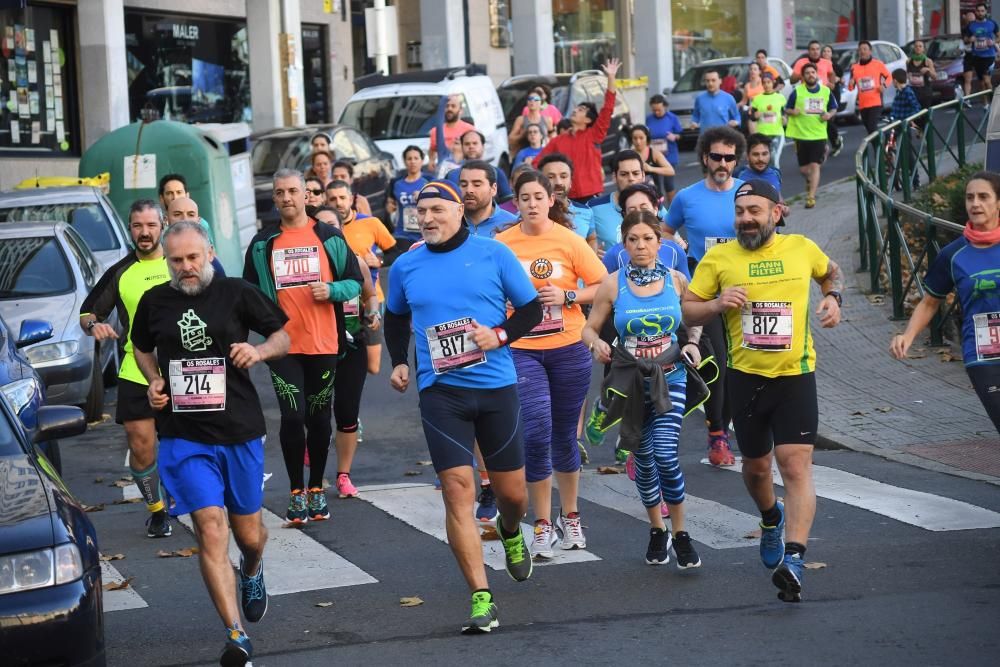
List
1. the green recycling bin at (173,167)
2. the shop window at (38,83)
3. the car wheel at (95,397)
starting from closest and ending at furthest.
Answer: the car wheel at (95,397) < the green recycling bin at (173,167) < the shop window at (38,83)

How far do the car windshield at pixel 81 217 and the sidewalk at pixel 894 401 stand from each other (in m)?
6.41

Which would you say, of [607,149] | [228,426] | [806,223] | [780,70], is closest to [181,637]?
[228,426]

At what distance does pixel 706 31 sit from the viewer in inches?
2057

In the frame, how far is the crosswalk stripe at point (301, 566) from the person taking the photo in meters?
8.17

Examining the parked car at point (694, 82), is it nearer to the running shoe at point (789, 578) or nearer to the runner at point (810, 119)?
the runner at point (810, 119)

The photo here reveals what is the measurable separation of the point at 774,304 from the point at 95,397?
6.96m

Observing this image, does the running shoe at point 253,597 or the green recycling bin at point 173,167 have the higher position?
the green recycling bin at point 173,167

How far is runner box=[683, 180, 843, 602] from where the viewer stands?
754 cm

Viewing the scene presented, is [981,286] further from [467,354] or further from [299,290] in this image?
[299,290]

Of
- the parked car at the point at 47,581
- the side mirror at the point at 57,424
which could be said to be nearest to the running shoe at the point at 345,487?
the side mirror at the point at 57,424

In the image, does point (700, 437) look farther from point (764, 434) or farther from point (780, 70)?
point (780, 70)

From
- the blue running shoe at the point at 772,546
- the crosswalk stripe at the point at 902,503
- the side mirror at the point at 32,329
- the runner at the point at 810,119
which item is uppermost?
the runner at the point at 810,119

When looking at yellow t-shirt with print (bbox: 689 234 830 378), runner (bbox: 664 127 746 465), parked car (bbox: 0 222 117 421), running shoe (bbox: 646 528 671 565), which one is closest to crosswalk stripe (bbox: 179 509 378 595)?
running shoe (bbox: 646 528 671 565)

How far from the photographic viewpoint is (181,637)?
7297mm
